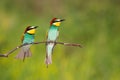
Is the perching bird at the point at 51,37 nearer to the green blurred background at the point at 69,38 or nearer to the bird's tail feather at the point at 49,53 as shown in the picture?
the bird's tail feather at the point at 49,53

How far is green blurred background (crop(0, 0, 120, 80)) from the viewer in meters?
3.41

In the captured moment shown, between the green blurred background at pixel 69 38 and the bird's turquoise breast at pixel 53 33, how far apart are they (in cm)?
171

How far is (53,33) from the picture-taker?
148 centimetres

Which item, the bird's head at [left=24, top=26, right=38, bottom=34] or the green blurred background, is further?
the green blurred background

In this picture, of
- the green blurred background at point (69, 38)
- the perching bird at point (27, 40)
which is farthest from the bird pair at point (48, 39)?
the green blurred background at point (69, 38)

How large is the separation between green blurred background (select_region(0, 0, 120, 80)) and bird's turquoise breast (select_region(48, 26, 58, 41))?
1707 millimetres

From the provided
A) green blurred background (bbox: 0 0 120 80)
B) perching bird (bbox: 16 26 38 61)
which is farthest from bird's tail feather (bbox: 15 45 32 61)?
green blurred background (bbox: 0 0 120 80)

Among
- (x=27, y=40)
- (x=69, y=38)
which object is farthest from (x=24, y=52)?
(x=69, y=38)

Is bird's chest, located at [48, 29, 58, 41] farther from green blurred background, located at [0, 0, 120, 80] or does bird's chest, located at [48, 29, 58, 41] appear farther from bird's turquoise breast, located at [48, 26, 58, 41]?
green blurred background, located at [0, 0, 120, 80]

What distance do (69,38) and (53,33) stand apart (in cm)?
362

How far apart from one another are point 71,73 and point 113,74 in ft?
1.10

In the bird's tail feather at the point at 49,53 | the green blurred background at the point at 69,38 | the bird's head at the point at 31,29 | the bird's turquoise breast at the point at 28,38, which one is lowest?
the green blurred background at the point at 69,38

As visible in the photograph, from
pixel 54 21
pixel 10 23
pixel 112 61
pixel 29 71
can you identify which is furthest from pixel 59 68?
pixel 54 21

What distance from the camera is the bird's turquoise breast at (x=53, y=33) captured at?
143 centimetres
